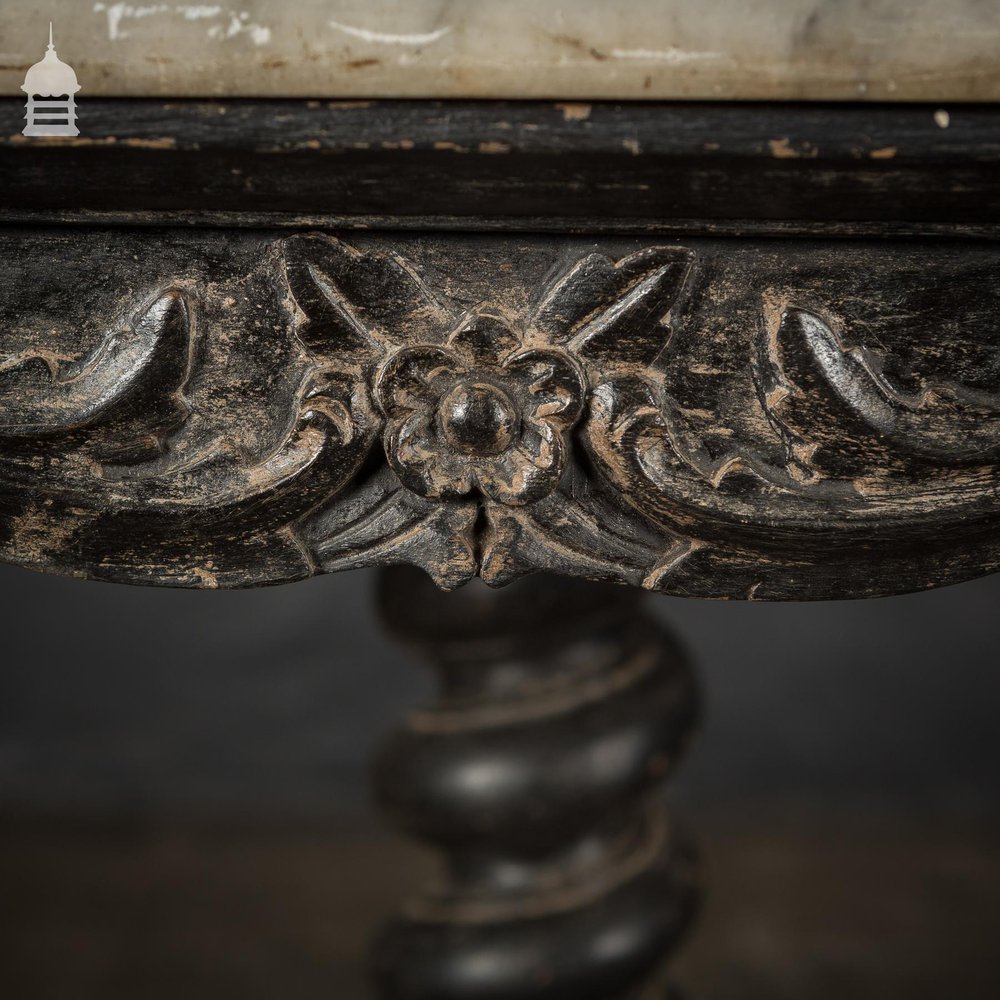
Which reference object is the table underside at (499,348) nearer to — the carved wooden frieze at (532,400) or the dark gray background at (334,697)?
the carved wooden frieze at (532,400)

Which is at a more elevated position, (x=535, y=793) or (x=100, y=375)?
(x=100, y=375)

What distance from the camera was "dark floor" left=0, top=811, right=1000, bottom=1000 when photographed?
3.19 feet

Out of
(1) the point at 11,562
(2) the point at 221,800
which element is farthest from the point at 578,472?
(2) the point at 221,800

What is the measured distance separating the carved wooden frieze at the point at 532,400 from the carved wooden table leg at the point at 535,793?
0.24 metres

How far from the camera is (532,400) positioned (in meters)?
0.32

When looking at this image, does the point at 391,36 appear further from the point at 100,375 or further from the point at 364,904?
the point at 364,904

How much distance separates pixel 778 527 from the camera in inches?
12.9

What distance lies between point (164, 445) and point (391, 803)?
0.99 ft

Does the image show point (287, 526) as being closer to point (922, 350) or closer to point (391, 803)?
point (922, 350)

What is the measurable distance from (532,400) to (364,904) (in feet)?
2.66

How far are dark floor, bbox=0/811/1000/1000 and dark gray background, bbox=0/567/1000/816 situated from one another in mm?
46

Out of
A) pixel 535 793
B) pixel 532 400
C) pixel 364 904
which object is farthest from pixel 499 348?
pixel 364 904

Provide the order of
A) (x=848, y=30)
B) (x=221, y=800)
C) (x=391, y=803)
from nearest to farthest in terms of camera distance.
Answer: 1. (x=848, y=30)
2. (x=391, y=803)
3. (x=221, y=800)
